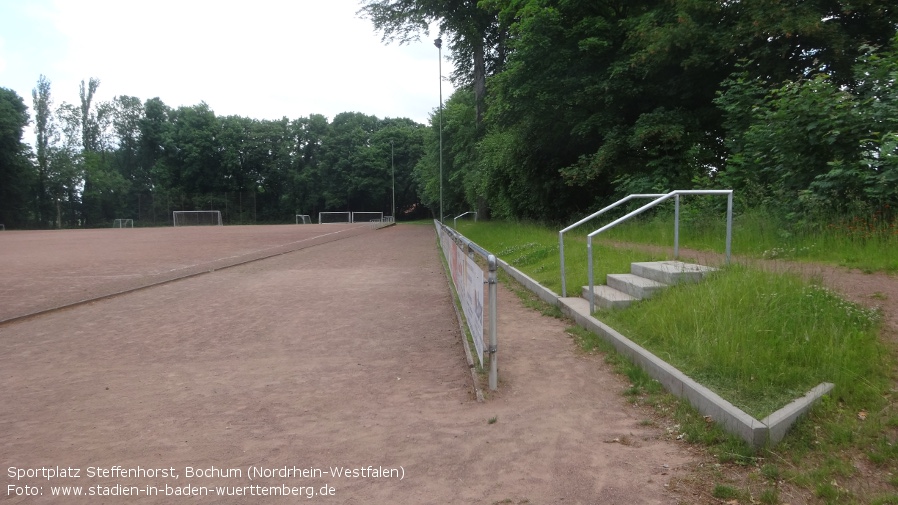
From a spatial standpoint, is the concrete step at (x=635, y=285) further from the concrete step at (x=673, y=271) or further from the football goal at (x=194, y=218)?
the football goal at (x=194, y=218)

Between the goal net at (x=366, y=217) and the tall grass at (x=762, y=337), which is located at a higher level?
the goal net at (x=366, y=217)

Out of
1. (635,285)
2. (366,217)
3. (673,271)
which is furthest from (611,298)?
(366,217)

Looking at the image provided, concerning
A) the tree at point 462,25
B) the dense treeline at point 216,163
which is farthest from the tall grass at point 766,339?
the dense treeline at point 216,163

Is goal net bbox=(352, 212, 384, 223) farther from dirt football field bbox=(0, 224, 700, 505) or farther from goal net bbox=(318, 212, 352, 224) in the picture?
dirt football field bbox=(0, 224, 700, 505)

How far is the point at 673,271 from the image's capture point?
264 inches

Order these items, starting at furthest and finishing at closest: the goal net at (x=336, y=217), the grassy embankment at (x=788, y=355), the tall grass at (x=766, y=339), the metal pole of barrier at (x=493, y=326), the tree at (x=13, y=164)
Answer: the goal net at (x=336, y=217), the tree at (x=13, y=164), the metal pole of barrier at (x=493, y=326), the tall grass at (x=766, y=339), the grassy embankment at (x=788, y=355)

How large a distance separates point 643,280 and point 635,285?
371 mm

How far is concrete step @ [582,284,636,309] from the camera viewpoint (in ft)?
22.7

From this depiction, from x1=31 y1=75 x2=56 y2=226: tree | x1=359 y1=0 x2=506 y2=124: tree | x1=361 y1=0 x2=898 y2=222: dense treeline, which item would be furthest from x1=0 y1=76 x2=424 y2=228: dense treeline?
x1=361 y1=0 x2=898 y2=222: dense treeline

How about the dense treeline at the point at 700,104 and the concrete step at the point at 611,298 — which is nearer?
the concrete step at the point at 611,298

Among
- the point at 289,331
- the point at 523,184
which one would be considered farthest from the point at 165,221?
the point at 289,331

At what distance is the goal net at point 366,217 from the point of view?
73625 millimetres

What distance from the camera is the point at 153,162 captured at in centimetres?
7569

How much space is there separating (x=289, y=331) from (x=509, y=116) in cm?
1316
